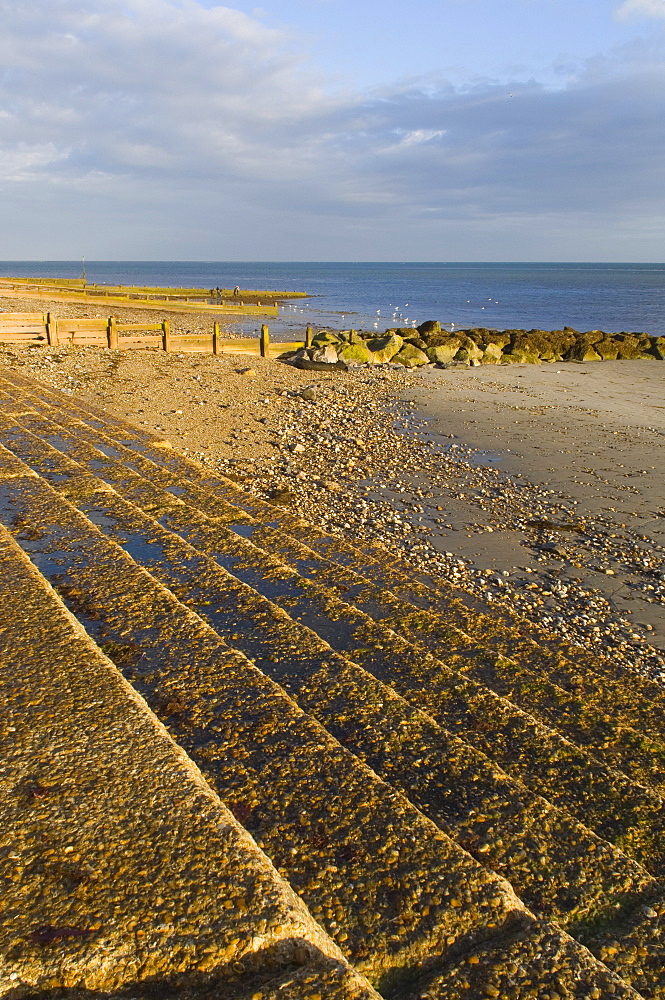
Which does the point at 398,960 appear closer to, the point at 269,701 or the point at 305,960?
the point at 305,960

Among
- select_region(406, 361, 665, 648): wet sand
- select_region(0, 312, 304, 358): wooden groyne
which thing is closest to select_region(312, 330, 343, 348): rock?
select_region(0, 312, 304, 358): wooden groyne

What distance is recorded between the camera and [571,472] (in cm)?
1139

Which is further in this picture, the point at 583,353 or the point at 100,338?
the point at 583,353

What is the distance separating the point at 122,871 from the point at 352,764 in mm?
1214

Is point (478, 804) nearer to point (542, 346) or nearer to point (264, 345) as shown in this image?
point (264, 345)

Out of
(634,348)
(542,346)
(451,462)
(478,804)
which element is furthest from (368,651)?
(634,348)

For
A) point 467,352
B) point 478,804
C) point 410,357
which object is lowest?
point 478,804

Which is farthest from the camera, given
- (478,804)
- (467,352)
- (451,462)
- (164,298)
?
(164,298)

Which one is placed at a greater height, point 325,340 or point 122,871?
point 325,340

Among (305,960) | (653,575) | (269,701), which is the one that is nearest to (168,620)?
(269,701)

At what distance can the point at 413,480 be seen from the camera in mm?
10664

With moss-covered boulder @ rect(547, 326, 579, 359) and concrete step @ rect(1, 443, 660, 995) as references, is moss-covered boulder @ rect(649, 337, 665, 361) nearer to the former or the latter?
moss-covered boulder @ rect(547, 326, 579, 359)

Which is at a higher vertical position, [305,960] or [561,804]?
[305,960]

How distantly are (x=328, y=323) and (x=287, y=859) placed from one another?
1769 inches
